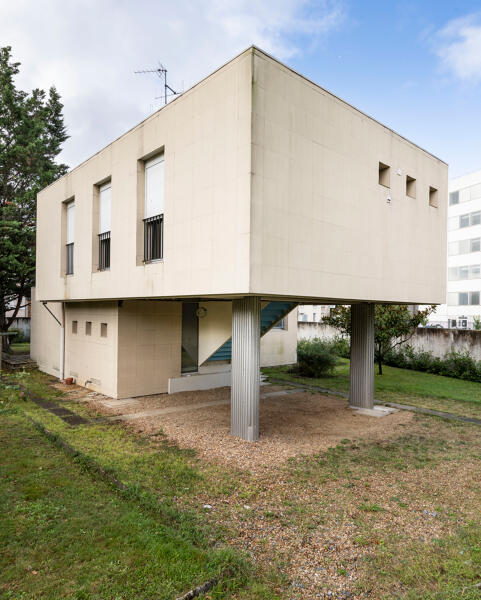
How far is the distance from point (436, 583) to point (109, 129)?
44466 millimetres

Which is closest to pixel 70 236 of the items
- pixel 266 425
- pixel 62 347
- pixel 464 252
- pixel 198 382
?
pixel 62 347

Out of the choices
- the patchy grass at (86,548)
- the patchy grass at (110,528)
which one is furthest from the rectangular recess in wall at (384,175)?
the patchy grass at (86,548)

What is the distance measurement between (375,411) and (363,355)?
5.31 ft

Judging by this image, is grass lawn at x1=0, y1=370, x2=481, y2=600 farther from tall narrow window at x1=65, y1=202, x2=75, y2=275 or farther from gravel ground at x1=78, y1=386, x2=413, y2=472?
tall narrow window at x1=65, y1=202, x2=75, y2=275

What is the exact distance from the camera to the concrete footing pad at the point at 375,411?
35.2 ft

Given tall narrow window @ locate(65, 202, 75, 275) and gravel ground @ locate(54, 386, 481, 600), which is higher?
tall narrow window @ locate(65, 202, 75, 275)

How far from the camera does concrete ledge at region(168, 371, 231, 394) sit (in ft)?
42.0

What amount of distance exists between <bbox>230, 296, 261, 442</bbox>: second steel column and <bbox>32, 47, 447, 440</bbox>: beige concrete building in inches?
1.2

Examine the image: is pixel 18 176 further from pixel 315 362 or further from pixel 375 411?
pixel 375 411

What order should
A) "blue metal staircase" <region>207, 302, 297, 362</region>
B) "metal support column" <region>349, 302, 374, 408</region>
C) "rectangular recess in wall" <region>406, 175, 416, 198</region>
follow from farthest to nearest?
"blue metal staircase" <region>207, 302, 297, 362</region> → "metal support column" <region>349, 302, 374, 408</region> → "rectangular recess in wall" <region>406, 175, 416, 198</region>

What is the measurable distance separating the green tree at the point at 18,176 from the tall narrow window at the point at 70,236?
7.36 m

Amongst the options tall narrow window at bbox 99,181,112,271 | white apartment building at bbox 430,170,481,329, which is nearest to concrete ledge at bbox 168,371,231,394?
tall narrow window at bbox 99,181,112,271

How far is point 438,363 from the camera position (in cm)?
1892

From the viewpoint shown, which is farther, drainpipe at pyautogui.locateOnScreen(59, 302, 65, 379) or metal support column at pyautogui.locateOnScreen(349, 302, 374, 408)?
drainpipe at pyautogui.locateOnScreen(59, 302, 65, 379)
